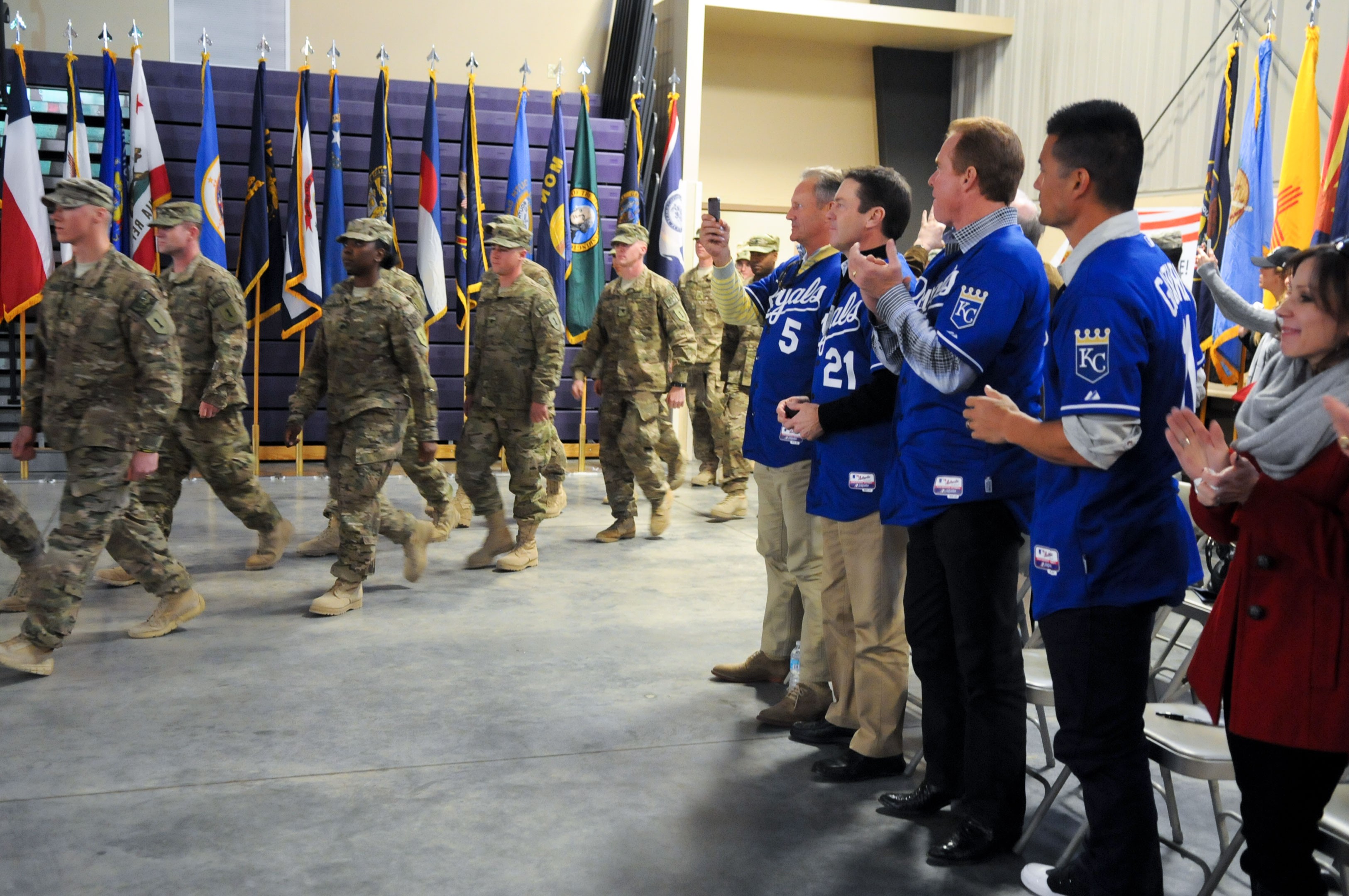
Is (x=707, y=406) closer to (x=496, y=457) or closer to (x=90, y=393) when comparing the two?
(x=496, y=457)

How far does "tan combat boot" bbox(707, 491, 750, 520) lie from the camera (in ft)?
24.0

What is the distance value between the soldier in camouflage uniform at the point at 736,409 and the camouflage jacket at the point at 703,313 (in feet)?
0.84

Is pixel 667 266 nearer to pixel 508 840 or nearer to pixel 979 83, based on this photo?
pixel 979 83

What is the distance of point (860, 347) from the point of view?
316 cm

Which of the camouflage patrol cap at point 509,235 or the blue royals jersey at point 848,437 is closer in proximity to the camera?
the blue royals jersey at point 848,437

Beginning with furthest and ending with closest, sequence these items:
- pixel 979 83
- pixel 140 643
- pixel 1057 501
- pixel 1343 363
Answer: pixel 979 83 < pixel 140 643 < pixel 1057 501 < pixel 1343 363

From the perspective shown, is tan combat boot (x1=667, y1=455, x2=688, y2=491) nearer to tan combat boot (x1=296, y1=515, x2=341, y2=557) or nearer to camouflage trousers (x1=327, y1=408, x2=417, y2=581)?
tan combat boot (x1=296, y1=515, x2=341, y2=557)

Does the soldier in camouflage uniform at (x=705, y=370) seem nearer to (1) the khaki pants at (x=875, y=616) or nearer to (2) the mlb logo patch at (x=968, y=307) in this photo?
(1) the khaki pants at (x=875, y=616)

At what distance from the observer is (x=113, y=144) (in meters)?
8.02

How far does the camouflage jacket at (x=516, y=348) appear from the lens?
223 inches

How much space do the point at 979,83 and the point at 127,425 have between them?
29.5 ft

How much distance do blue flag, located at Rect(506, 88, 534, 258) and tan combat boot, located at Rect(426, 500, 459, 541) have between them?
3059 mm

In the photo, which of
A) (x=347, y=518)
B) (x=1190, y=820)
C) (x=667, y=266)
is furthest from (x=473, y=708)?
(x=667, y=266)

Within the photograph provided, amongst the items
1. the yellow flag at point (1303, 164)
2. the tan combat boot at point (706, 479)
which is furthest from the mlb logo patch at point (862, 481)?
the tan combat boot at point (706, 479)
